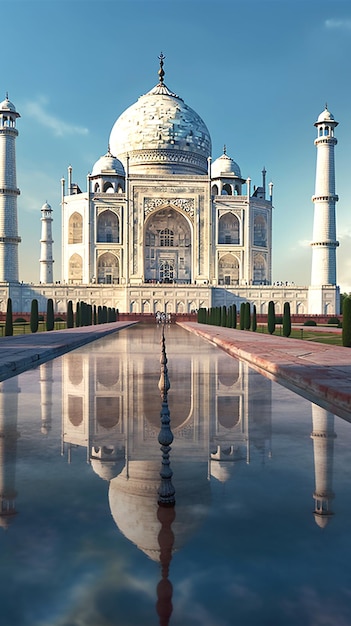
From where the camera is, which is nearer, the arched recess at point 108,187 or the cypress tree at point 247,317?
the cypress tree at point 247,317

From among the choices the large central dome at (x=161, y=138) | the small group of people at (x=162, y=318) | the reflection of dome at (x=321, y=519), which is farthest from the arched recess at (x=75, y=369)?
the large central dome at (x=161, y=138)

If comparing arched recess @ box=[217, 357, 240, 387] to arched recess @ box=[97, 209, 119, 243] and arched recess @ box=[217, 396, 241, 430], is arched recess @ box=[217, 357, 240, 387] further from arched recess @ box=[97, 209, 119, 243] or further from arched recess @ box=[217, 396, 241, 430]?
arched recess @ box=[97, 209, 119, 243]

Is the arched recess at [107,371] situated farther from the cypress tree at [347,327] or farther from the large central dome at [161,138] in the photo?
the large central dome at [161,138]

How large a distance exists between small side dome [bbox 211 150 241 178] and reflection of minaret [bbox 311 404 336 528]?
4872cm

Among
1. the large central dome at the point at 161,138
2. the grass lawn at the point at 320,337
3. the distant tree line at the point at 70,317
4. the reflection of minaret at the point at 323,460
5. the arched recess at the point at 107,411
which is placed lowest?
the grass lawn at the point at 320,337

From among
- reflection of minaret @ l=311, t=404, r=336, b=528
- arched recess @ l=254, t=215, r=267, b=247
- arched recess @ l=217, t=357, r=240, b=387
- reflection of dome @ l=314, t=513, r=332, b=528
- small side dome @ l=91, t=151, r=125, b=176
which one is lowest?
arched recess @ l=217, t=357, r=240, b=387

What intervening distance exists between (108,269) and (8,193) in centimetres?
1122

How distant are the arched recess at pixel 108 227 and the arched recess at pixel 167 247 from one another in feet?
9.13

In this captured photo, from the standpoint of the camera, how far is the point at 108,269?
4712 cm

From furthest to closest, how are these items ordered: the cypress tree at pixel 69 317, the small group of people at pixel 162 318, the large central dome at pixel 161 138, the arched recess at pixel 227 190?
1. the arched recess at pixel 227 190
2. the large central dome at pixel 161 138
3. the small group of people at pixel 162 318
4. the cypress tree at pixel 69 317

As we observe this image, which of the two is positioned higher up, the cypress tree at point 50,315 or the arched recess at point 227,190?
the arched recess at point 227,190

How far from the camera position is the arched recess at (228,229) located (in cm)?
4800

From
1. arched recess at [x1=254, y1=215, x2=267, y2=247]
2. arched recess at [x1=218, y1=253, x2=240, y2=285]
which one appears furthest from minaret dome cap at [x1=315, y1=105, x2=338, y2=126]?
arched recess at [x1=218, y1=253, x2=240, y2=285]

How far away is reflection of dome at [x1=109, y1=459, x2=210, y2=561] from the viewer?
219 cm
